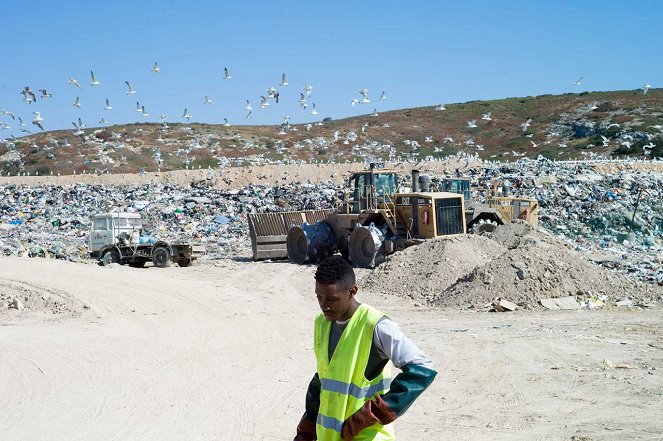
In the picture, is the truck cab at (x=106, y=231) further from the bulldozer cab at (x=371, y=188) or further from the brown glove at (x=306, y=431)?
the brown glove at (x=306, y=431)

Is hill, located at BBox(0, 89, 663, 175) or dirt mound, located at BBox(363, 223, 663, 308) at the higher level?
hill, located at BBox(0, 89, 663, 175)

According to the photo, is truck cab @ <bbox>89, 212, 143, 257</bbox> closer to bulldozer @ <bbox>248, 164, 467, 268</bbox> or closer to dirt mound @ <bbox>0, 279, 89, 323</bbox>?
bulldozer @ <bbox>248, 164, 467, 268</bbox>

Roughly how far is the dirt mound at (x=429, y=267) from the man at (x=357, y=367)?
39.6 ft

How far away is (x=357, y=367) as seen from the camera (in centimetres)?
322

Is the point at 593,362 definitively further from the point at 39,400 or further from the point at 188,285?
the point at 188,285

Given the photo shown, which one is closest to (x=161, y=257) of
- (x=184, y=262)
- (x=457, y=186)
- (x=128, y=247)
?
(x=184, y=262)

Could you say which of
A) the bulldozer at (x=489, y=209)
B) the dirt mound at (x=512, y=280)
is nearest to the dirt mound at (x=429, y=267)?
the dirt mound at (x=512, y=280)

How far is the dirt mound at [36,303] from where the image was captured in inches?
520

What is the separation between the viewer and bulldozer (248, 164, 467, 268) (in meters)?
18.9

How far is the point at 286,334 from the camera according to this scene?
11492 mm

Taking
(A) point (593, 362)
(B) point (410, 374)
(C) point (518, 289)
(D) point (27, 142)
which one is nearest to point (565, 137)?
(D) point (27, 142)

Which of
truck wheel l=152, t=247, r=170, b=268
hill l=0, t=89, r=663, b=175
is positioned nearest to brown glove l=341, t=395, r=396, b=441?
truck wheel l=152, t=247, r=170, b=268

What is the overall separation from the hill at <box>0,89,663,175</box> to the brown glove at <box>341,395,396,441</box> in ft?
152

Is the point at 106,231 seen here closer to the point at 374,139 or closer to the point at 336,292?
the point at 336,292
